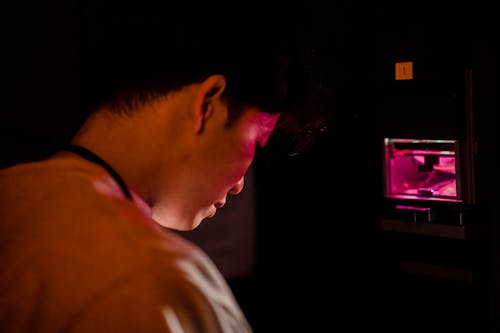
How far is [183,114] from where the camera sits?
95 cm

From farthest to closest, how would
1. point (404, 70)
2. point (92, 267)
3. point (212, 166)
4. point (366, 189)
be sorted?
1. point (366, 189)
2. point (404, 70)
3. point (212, 166)
4. point (92, 267)

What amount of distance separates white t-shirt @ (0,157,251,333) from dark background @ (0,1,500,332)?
64.0 inches

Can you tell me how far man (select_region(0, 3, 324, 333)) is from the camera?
0.71 meters

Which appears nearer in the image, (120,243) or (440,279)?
(120,243)

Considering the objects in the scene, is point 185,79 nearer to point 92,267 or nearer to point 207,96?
point 207,96

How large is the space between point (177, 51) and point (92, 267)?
0.39 meters

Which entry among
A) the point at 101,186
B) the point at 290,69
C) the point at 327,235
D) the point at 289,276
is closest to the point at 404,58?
the point at 327,235

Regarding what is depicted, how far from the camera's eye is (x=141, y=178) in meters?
0.94

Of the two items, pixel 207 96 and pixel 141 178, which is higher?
pixel 207 96

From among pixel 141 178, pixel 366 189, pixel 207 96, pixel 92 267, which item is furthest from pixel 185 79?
pixel 366 189

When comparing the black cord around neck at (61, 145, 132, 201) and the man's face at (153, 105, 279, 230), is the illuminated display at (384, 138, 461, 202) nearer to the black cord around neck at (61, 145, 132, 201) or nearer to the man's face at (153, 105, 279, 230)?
the man's face at (153, 105, 279, 230)

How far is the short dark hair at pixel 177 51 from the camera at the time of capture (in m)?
0.95

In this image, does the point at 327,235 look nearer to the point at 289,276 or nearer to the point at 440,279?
the point at 289,276

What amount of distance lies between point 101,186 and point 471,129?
2.69m
